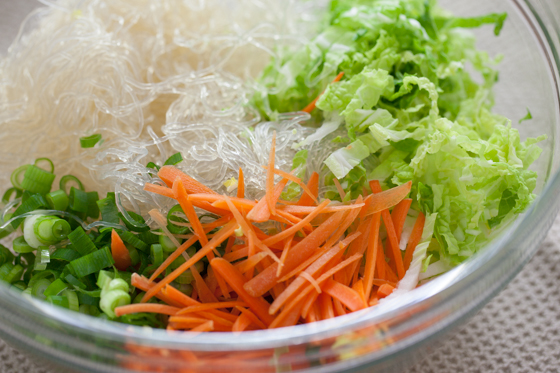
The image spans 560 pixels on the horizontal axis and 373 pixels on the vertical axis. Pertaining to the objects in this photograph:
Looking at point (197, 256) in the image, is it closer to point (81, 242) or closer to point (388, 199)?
point (81, 242)

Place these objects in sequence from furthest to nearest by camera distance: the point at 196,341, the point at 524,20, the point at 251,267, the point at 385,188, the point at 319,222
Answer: the point at 524,20 < the point at 385,188 < the point at 319,222 < the point at 251,267 < the point at 196,341

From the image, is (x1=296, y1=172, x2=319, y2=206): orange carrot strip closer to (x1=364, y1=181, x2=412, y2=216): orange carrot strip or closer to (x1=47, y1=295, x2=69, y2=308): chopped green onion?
(x1=364, y1=181, x2=412, y2=216): orange carrot strip

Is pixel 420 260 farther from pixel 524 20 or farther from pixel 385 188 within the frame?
pixel 524 20

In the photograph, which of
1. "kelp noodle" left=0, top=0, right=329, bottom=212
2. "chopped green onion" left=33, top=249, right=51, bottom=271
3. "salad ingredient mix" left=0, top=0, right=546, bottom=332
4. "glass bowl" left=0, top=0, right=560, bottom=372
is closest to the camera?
"glass bowl" left=0, top=0, right=560, bottom=372

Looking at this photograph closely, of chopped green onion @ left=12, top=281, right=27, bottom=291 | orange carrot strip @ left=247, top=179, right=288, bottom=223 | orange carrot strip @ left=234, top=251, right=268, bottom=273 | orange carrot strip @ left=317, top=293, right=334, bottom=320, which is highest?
orange carrot strip @ left=247, top=179, right=288, bottom=223

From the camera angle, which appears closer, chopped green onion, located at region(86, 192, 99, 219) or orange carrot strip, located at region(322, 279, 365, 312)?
orange carrot strip, located at region(322, 279, 365, 312)

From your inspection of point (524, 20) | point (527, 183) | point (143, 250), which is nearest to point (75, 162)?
point (143, 250)

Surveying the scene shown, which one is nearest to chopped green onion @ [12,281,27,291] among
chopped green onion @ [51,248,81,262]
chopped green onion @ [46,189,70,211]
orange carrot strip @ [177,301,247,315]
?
chopped green onion @ [51,248,81,262]

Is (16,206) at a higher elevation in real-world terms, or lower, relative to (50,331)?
lower
